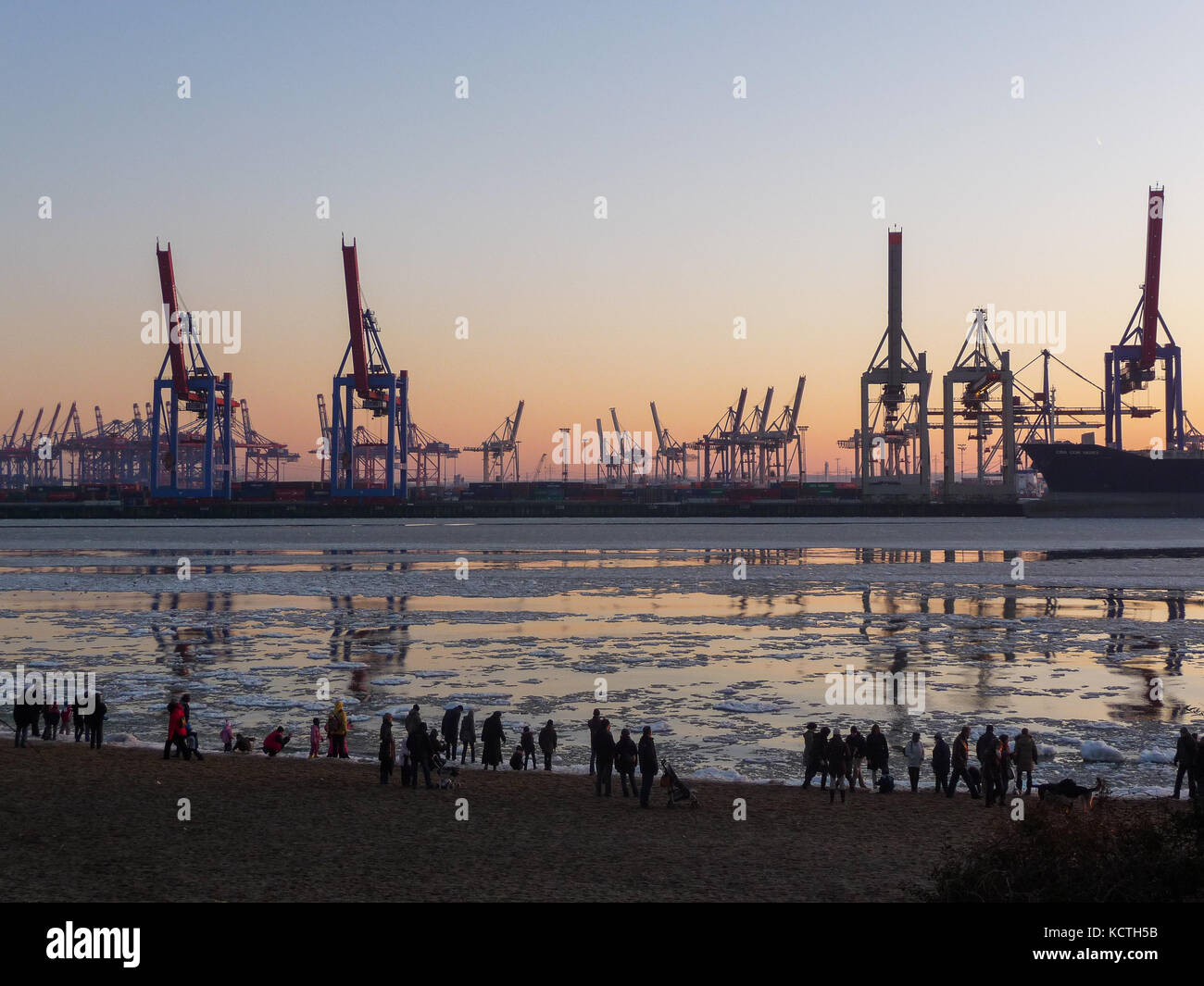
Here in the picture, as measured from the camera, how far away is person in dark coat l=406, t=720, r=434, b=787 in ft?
47.9

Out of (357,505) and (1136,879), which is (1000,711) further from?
(357,505)

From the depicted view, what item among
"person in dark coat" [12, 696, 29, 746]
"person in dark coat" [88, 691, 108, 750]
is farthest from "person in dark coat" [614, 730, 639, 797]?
"person in dark coat" [12, 696, 29, 746]

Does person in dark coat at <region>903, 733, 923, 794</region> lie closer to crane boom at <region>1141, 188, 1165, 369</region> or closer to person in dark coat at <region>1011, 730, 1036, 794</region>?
person in dark coat at <region>1011, 730, 1036, 794</region>

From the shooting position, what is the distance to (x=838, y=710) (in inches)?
789

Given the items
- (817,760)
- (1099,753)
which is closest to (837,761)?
(817,760)

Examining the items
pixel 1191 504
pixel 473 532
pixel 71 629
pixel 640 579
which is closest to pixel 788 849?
pixel 71 629

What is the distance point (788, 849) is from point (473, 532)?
277 feet

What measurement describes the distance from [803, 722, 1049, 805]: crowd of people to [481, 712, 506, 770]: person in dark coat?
15.5ft

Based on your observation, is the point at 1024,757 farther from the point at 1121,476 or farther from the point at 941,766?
the point at 1121,476

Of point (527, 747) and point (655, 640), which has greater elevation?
point (527, 747)

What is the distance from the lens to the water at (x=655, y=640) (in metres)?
19.3

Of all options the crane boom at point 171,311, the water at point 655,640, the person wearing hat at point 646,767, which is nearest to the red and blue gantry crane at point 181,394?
the crane boom at point 171,311

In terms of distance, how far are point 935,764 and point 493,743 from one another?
21.8 ft

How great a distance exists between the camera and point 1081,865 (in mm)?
9234
